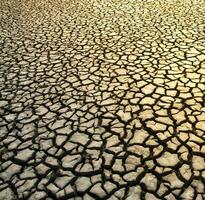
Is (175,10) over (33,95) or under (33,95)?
over

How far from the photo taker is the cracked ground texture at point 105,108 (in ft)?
7.22

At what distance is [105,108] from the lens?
2.98 meters

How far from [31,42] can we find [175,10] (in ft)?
8.34

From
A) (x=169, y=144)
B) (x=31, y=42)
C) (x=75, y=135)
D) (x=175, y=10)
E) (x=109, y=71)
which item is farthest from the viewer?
(x=175, y=10)

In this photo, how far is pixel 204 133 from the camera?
2.52 m

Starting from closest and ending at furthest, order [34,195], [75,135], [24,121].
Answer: [34,195] < [75,135] < [24,121]

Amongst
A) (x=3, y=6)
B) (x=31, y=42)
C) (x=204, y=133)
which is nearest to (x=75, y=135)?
(x=204, y=133)

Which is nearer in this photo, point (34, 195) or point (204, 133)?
point (34, 195)

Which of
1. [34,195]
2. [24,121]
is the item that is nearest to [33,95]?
[24,121]

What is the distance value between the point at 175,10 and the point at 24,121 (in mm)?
3633


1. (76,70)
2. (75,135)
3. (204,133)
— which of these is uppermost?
(76,70)

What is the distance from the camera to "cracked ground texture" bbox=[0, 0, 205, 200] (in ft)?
7.22

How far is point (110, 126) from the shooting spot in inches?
108

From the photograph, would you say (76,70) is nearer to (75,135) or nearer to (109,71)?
(109,71)
